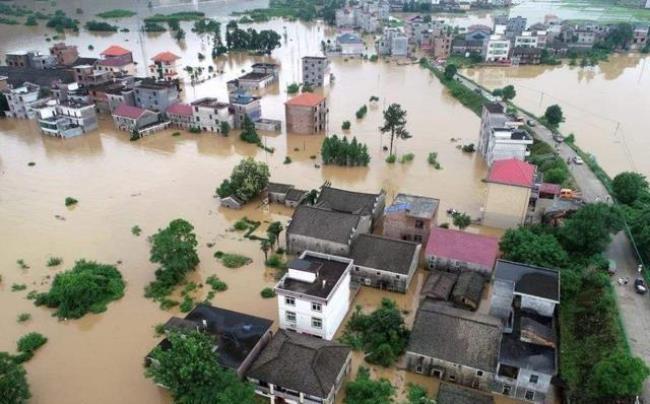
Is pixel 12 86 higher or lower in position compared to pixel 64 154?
higher

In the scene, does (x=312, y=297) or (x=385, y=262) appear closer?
(x=312, y=297)

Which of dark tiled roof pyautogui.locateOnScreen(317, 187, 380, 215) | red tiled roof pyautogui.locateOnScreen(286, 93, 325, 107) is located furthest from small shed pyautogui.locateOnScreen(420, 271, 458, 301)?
red tiled roof pyautogui.locateOnScreen(286, 93, 325, 107)

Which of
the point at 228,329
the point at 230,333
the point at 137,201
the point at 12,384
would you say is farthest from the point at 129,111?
the point at 12,384

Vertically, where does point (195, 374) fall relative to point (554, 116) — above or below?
below

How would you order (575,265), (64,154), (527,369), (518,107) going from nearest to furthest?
1. (527,369)
2. (575,265)
3. (64,154)
4. (518,107)

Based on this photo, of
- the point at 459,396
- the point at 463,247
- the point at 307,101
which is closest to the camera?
the point at 459,396

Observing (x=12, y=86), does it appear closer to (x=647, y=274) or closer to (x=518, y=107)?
(x=518, y=107)

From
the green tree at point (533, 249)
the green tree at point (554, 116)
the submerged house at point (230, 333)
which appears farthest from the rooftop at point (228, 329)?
the green tree at point (554, 116)

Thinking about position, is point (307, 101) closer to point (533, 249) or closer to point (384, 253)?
point (384, 253)

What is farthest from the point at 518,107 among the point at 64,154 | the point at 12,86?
the point at 12,86
